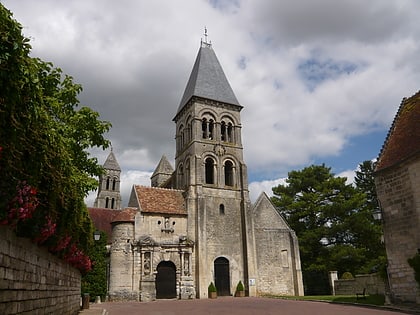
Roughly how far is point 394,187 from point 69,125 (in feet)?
45.1

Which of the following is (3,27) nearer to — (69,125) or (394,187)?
(69,125)

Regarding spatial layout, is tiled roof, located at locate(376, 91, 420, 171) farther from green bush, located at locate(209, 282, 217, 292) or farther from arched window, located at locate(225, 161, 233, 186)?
arched window, located at locate(225, 161, 233, 186)

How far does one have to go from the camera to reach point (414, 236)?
14547 millimetres

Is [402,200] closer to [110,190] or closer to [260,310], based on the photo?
[260,310]

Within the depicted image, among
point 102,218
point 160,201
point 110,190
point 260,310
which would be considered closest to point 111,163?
point 110,190

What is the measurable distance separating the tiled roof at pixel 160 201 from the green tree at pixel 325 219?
12299mm

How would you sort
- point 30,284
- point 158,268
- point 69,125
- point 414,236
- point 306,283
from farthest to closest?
point 306,283, point 158,268, point 414,236, point 69,125, point 30,284

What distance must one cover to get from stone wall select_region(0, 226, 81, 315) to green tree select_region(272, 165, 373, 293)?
92.0 feet

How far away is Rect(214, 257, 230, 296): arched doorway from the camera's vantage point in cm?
2848

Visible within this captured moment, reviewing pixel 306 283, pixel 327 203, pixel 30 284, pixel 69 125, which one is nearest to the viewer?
pixel 30 284

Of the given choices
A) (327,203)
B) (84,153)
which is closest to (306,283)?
(327,203)

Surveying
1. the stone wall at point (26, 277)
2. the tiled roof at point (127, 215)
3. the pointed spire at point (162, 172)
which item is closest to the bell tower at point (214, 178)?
the tiled roof at point (127, 215)

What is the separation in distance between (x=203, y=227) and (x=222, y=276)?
421 cm

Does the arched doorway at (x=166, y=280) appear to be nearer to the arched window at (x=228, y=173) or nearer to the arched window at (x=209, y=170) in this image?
the arched window at (x=209, y=170)
